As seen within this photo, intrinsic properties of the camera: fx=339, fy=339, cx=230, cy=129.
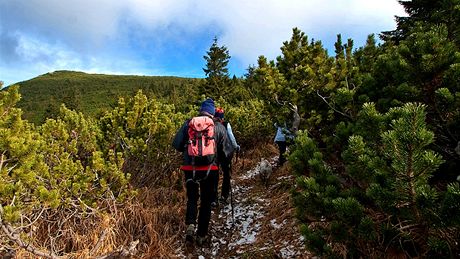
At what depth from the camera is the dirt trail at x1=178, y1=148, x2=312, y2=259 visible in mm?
4709

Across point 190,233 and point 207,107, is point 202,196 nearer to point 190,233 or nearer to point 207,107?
point 190,233

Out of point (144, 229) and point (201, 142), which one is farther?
point (144, 229)

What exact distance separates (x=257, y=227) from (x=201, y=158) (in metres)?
1.75

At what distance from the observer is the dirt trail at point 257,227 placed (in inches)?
185

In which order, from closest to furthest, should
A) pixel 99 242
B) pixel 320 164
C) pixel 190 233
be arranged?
pixel 320 164
pixel 99 242
pixel 190 233

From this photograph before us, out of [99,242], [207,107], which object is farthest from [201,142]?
[99,242]

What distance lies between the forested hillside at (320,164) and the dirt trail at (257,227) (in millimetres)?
304

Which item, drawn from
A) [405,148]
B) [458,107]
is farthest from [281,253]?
[405,148]

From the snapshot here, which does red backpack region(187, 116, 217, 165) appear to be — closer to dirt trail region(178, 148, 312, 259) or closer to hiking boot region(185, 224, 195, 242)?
hiking boot region(185, 224, 195, 242)

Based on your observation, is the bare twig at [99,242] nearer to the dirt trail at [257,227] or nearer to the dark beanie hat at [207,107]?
the dirt trail at [257,227]

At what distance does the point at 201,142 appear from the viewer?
4.79 metres

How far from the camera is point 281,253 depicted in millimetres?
4500

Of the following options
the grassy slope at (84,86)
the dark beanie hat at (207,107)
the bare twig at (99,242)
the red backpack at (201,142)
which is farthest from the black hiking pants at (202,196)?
the grassy slope at (84,86)

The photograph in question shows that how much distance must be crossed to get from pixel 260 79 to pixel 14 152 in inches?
169
